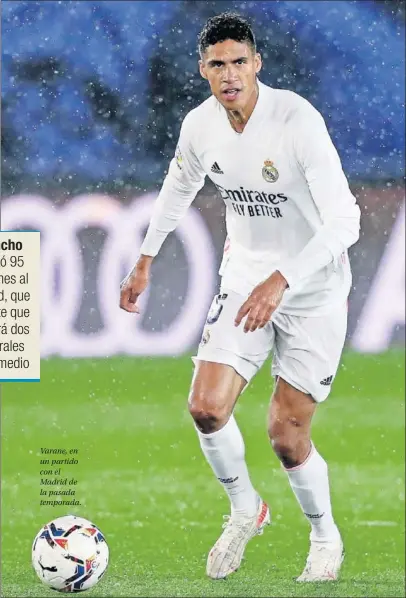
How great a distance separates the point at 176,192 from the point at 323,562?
1355 mm

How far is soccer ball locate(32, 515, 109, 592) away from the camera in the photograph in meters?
3.80

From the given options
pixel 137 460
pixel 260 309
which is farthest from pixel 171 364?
pixel 260 309

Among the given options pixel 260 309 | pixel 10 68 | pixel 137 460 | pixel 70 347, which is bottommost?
pixel 137 460

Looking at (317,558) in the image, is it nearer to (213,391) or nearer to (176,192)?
(213,391)

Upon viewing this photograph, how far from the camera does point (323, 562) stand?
4.25m

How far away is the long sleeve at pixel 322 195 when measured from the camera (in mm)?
3588

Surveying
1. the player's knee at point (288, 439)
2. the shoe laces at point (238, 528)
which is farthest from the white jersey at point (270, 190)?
the shoe laces at point (238, 528)

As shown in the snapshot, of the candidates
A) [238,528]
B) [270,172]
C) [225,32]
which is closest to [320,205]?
[270,172]

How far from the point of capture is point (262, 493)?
5.61 m

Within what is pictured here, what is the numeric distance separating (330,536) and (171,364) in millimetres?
2452

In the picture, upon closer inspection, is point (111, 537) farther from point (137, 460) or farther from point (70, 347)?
point (137, 460)

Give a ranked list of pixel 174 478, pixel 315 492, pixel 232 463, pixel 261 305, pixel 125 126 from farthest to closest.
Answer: pixel 174 478
pixel 125 126
pixel 315 492
pixel 232 463
pixel 261 305

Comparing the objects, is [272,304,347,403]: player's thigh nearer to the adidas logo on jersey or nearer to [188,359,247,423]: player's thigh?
[188,359,247,423]: player's thigh

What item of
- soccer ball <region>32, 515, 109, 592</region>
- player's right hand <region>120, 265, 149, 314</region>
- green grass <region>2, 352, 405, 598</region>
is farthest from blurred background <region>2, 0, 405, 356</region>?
soccer ball <region>32, 515, 109, 592</region>
